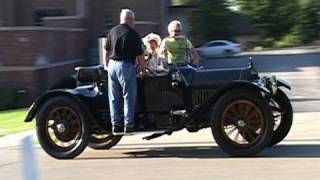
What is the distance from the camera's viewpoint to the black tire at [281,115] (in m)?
10.5

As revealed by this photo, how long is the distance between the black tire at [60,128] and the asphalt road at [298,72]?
6.54 m

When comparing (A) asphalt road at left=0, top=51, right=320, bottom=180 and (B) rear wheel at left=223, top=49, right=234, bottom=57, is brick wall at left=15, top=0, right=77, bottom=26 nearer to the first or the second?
(B) rear wheel at left=223, top=49, right=234, bottom=57

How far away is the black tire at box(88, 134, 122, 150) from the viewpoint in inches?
435

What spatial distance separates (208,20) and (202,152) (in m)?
41.0

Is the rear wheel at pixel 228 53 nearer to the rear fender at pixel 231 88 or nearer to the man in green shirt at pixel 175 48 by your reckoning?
the man in green shirt at pixel 175 48

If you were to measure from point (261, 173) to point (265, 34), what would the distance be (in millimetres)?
51650

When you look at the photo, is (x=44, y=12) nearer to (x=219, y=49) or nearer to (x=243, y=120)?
(x=219, y=49)

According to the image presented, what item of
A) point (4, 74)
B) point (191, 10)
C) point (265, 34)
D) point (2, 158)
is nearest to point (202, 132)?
point (2, 158)

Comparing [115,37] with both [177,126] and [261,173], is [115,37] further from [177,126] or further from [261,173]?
[261,173]

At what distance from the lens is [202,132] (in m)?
12.7

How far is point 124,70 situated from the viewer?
10.0 metres

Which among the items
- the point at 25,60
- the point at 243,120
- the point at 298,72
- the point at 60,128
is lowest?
the point at 298,72

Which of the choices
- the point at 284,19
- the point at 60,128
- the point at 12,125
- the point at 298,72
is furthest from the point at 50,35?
the point at 284,19

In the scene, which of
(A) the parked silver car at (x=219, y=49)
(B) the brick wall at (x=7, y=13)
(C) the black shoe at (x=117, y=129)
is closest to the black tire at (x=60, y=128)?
(C) the black shoe at (x=117, y=129)
